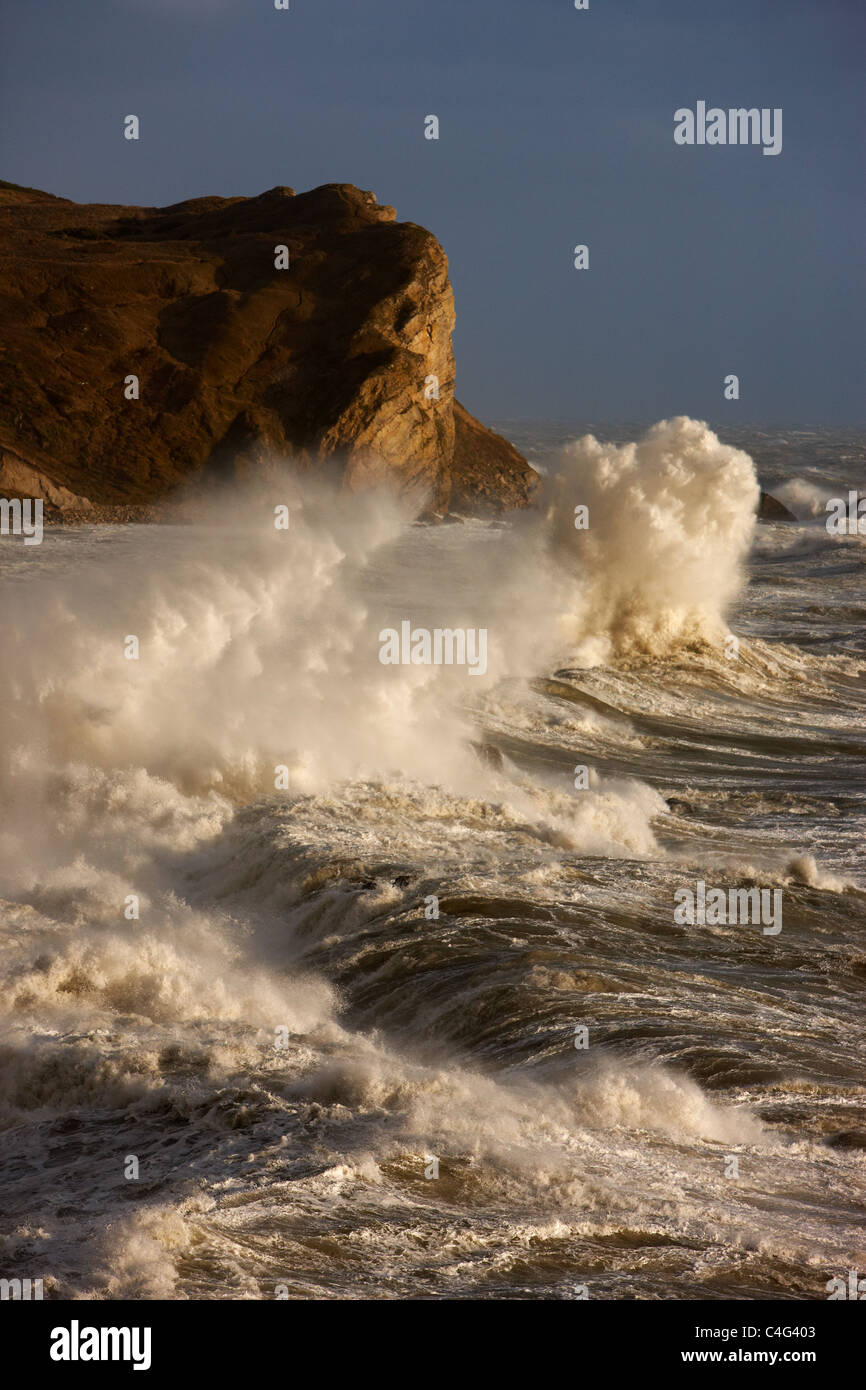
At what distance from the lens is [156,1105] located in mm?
7199

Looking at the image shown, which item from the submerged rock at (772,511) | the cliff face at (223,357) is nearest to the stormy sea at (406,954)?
the cliff face at (223,357)

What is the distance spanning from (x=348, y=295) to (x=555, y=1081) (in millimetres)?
47118

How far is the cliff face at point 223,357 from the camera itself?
4494cm

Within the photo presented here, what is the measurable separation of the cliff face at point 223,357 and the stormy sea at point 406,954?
2443cm

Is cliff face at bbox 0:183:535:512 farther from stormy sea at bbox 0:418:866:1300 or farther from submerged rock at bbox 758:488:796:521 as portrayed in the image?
stormy sea at bbox 0:418:866:1300

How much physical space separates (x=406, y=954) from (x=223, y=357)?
42.4m

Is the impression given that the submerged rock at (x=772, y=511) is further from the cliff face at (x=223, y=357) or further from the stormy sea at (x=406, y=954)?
the stormy sea at (x=406, y=954)

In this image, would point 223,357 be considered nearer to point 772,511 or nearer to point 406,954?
point 772,511

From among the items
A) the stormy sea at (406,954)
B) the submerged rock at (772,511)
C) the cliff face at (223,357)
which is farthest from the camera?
the submerged rock at (772,511)

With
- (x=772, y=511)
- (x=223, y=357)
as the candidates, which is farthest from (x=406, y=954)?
(x=772, y=511)

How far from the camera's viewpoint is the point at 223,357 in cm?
4859

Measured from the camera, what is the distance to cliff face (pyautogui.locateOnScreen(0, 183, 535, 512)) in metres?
44.9

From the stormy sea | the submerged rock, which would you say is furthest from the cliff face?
the stormy sea
